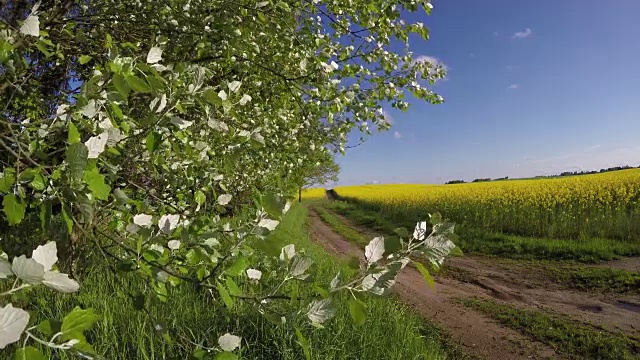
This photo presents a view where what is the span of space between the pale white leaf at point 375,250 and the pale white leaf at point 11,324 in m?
0.95

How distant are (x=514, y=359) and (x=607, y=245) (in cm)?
870

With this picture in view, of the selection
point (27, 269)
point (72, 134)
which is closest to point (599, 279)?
point (72, 134)

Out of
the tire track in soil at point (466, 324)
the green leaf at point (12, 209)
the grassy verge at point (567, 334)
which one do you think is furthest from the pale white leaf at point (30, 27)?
the grassy verge at point (567, 334)

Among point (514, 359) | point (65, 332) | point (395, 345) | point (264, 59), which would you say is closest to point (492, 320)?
point (514, 359)

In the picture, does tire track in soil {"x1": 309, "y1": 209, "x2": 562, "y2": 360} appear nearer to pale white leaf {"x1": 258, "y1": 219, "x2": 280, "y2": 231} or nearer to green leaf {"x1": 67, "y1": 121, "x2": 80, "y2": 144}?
pale white leaf {"x1": 258, "y1": 219, "x2": 280, "y2": 231}

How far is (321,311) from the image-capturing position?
4.87 ft

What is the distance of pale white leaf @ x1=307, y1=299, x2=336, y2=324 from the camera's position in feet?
4.83

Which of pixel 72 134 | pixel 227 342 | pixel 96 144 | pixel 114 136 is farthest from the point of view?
pixel 114 136

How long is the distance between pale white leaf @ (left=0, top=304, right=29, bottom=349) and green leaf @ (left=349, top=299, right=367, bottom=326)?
2.69ft

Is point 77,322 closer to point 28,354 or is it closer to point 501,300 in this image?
point 28,354

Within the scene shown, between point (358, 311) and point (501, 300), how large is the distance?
8.16 meters

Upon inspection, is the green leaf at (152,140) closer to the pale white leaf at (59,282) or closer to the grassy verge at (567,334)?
the pale white leaf at (59,282)

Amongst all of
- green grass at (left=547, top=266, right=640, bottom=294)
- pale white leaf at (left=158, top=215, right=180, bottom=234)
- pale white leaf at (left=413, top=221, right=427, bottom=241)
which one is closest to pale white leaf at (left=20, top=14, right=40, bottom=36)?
pale white leaf at (left=158, top=215, right=180, bottom=234)

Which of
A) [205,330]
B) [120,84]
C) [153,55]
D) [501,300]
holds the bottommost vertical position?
[501,300]
